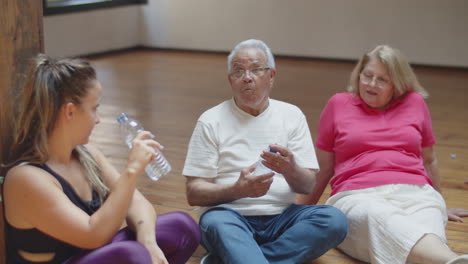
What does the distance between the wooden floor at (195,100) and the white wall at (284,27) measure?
0.21 m

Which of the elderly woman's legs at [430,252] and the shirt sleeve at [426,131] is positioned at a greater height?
the shirt sleeve at [426,131]

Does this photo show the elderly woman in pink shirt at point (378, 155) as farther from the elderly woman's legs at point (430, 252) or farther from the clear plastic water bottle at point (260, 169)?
the clear plastic water bottle at point (260, 169)

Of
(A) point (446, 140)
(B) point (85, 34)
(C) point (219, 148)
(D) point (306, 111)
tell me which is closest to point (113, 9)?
(B) point (85, 34)

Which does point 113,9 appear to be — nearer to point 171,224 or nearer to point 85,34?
point 85,34

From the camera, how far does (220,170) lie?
2504 mm

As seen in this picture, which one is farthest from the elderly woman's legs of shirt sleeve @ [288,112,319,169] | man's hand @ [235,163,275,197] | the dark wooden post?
the dark wooden post

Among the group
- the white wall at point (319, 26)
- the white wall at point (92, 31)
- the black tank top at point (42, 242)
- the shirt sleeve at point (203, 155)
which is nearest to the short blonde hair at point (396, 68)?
the shirt sleeve at point (203, 155)

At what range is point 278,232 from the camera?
99.0 inches

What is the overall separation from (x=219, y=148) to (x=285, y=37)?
6.42m

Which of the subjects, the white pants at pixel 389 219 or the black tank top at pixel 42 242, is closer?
the black tank top at pixel 42 242

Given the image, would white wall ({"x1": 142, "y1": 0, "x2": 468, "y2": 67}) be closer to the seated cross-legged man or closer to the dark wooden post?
the seated cross-legged man

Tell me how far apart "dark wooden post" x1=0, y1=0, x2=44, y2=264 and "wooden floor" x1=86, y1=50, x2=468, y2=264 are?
1.02 metres

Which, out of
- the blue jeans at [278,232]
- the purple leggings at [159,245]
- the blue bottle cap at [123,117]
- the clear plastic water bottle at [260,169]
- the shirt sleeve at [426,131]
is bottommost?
the blue jeans at [278,232]

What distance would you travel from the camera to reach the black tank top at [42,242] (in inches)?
72.8
